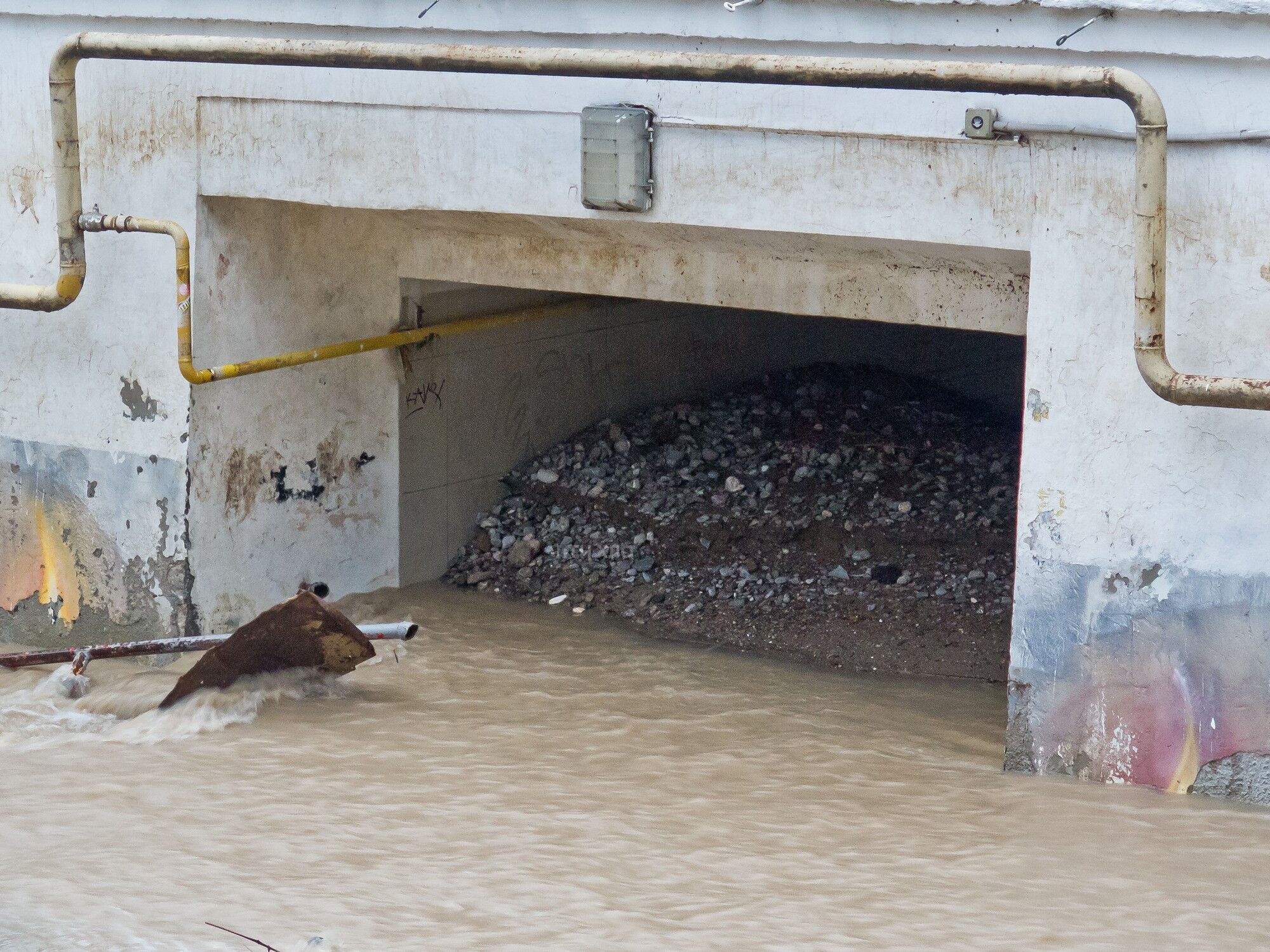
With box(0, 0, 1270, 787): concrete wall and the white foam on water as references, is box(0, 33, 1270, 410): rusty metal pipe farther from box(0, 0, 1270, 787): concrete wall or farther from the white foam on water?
the white foam on water

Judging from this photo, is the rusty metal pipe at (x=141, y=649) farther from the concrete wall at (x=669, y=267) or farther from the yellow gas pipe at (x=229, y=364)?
the yellow gas pipe at (x=229, y=364)

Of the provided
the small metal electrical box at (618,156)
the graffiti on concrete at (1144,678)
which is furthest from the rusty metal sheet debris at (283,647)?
the graffiti on concrete at (1144,678)

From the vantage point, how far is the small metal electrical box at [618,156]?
18.0 ft

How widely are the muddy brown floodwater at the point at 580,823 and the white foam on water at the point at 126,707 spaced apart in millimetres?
13

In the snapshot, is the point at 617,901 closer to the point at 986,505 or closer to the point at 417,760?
the point at 417,760

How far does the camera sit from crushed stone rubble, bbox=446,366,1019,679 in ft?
23.5

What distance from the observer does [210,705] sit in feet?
19.7

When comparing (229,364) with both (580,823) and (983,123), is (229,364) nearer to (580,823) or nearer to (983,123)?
(580,823)

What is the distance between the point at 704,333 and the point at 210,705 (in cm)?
432

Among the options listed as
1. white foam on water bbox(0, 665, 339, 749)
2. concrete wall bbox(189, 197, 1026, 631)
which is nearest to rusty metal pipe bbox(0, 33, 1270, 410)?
concrete wall bbox(189, 197, 1026, 631)

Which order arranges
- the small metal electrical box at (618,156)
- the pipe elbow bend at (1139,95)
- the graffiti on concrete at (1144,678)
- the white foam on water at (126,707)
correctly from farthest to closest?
the white foam on water at (126,707)
the small metal electrical box at (618,156)
the graffiti on concrete at (1144,678)
the pipe elbow bend at (1139,95)

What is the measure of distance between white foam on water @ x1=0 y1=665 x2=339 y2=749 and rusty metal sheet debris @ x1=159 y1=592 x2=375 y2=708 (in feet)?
0.21

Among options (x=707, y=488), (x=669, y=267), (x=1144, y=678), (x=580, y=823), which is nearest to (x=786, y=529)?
(x=707, y=488)

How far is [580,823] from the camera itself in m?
4.97
